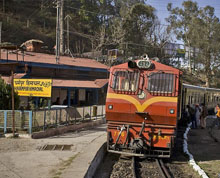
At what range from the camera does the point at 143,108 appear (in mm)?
9359

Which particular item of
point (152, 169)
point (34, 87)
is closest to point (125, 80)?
point (152, 169)

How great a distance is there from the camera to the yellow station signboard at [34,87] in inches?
562

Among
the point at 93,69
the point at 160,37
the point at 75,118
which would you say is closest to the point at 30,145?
the point at 75,118

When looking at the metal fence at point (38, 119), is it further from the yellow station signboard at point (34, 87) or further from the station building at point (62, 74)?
the station building at point (62, 74)

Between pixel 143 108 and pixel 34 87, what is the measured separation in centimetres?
730

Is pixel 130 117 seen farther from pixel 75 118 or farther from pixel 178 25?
pixel 178 25

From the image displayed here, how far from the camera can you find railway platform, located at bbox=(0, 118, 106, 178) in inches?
272

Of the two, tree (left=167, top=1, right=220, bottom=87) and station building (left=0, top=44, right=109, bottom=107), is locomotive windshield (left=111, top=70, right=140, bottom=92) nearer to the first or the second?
station building (left=0, top=44, right=109, bottom=107)

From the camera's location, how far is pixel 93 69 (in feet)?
99.2

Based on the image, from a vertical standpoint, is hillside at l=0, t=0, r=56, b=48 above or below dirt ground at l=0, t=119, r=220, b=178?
above

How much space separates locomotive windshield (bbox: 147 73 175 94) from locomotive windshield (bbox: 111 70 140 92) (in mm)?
481

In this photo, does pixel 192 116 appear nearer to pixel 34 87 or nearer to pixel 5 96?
pixel 34 87

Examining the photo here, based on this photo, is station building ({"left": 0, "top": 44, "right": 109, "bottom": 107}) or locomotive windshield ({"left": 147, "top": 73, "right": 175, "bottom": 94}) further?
station building ({"left": 0, "top": 44, "right": 109, "bottom": 107})

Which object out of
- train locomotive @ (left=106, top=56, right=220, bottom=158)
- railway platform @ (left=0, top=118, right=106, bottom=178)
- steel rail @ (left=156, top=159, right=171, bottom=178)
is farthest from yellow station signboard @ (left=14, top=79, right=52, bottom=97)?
steel rail @ (left=156, top=159, right=171, bottom=178)
